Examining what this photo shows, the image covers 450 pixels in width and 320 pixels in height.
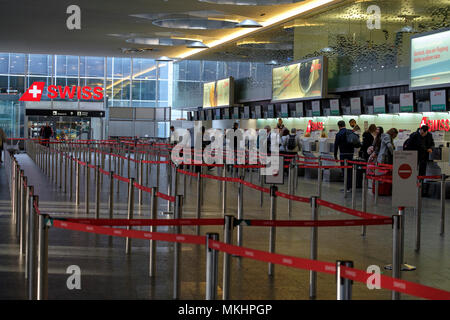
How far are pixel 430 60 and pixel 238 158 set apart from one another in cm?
851

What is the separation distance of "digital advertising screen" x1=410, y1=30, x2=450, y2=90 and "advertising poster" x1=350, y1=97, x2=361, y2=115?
119 inches

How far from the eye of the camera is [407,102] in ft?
57.6

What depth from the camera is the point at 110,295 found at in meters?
5.90

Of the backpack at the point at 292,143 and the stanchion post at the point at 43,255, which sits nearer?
the stanchion post at the point at 43,255

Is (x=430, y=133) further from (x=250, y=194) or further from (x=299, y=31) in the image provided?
(x=299, y=31)

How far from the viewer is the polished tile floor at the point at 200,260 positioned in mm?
6152

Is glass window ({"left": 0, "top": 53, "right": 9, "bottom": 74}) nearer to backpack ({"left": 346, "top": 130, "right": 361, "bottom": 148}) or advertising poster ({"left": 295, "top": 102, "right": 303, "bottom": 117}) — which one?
advertising poster ({"left": 295, "top": 102, "right": 303, "bottom": 117})

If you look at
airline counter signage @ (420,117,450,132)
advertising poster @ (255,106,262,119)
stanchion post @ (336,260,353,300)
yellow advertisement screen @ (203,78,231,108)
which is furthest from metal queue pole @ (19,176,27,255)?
yellow advertisement screen @ (203,78,231,108)

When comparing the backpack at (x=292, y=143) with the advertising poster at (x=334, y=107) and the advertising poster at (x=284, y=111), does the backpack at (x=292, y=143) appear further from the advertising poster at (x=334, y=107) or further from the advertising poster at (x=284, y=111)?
the advertising poster at (x=284, y=111)

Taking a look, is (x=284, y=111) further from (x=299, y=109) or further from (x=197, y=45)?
(x=197, y=45)

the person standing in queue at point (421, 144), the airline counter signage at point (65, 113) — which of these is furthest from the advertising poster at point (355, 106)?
the airline counter signage at point (65, 113)

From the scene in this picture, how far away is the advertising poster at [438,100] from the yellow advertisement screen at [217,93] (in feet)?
59.3

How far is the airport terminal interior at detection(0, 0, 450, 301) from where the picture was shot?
241 inches
